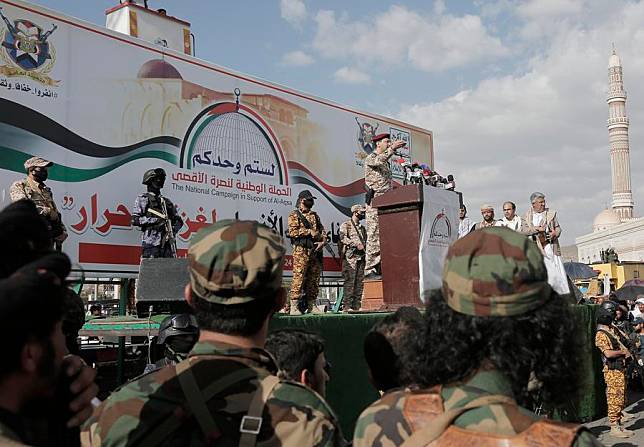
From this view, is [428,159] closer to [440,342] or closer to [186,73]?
[186,73]

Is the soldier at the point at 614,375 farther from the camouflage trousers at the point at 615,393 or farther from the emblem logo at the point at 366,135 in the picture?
the emblem logo at the point at 366,135

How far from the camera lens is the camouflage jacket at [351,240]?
10.7 metres

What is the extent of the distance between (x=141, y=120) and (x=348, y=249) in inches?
162

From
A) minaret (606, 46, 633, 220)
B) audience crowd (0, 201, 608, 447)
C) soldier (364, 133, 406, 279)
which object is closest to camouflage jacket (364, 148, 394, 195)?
soldier (364, 133, 406, 279)

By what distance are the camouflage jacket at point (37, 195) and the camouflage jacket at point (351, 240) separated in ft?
17.2

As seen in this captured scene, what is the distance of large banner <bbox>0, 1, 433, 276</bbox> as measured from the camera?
283 inches

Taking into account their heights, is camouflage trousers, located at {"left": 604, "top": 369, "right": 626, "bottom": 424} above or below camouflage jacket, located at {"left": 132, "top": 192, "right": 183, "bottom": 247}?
below

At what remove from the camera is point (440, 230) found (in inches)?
316

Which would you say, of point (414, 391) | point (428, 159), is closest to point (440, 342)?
point (414, 391)

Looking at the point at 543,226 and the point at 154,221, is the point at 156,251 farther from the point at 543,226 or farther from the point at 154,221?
the point at 543,226

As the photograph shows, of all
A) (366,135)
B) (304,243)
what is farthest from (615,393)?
(366,135)

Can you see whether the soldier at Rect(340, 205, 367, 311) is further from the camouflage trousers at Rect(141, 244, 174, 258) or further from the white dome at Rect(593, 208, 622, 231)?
the white dome at Rect(593, 208, 622, 231)

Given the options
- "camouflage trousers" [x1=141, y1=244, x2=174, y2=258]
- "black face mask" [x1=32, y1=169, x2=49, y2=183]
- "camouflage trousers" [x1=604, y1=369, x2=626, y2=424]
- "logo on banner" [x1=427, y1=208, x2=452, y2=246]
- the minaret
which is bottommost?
"camouflage trousers" [x1=604, y1=369, x2=626, y2=424]

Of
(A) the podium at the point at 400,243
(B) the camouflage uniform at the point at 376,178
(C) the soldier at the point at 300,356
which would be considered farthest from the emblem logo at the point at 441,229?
(C) the soldier at the point at 300,356
